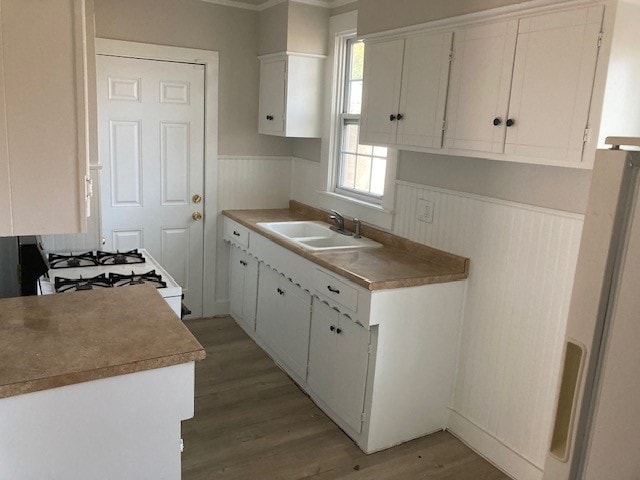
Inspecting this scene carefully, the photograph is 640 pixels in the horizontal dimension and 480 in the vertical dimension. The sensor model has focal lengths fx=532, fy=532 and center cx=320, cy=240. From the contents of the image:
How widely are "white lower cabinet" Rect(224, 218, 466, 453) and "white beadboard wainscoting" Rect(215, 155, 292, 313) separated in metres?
1.25

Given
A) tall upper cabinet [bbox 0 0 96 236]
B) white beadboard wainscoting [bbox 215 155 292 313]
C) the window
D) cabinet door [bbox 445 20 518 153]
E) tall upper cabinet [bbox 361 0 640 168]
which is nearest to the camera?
tall upper cabinet [bbox 0 0 96 236]

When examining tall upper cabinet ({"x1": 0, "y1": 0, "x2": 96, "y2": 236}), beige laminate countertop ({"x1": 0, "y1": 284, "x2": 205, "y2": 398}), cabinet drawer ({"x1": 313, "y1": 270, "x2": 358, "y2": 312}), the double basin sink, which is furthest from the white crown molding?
tall upper cabinet ({"x1": 0, "y1": 0, "x2": 96, "y2": 236})

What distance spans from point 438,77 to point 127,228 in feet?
8.60

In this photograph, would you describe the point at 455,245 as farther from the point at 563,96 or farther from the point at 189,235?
the point at 189,235

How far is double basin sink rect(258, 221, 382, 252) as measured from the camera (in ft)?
11.2

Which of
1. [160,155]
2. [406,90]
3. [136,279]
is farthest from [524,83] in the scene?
[160,155]

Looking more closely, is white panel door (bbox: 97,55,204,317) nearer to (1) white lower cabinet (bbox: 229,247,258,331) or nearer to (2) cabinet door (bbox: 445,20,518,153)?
(1) white lower cabinet (bbox: 229,247,258,331)

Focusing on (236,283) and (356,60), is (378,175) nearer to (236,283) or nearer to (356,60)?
(356,60)

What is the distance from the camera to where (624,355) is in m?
1.12

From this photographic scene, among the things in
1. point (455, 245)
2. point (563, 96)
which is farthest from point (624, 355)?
point (455, 245)

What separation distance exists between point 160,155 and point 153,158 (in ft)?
0.19

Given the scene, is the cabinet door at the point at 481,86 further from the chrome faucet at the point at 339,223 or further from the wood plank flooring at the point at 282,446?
the wood plank flooring at the point at 282,446

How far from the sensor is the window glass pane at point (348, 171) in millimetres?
3863

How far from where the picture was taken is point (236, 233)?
13.6ft
